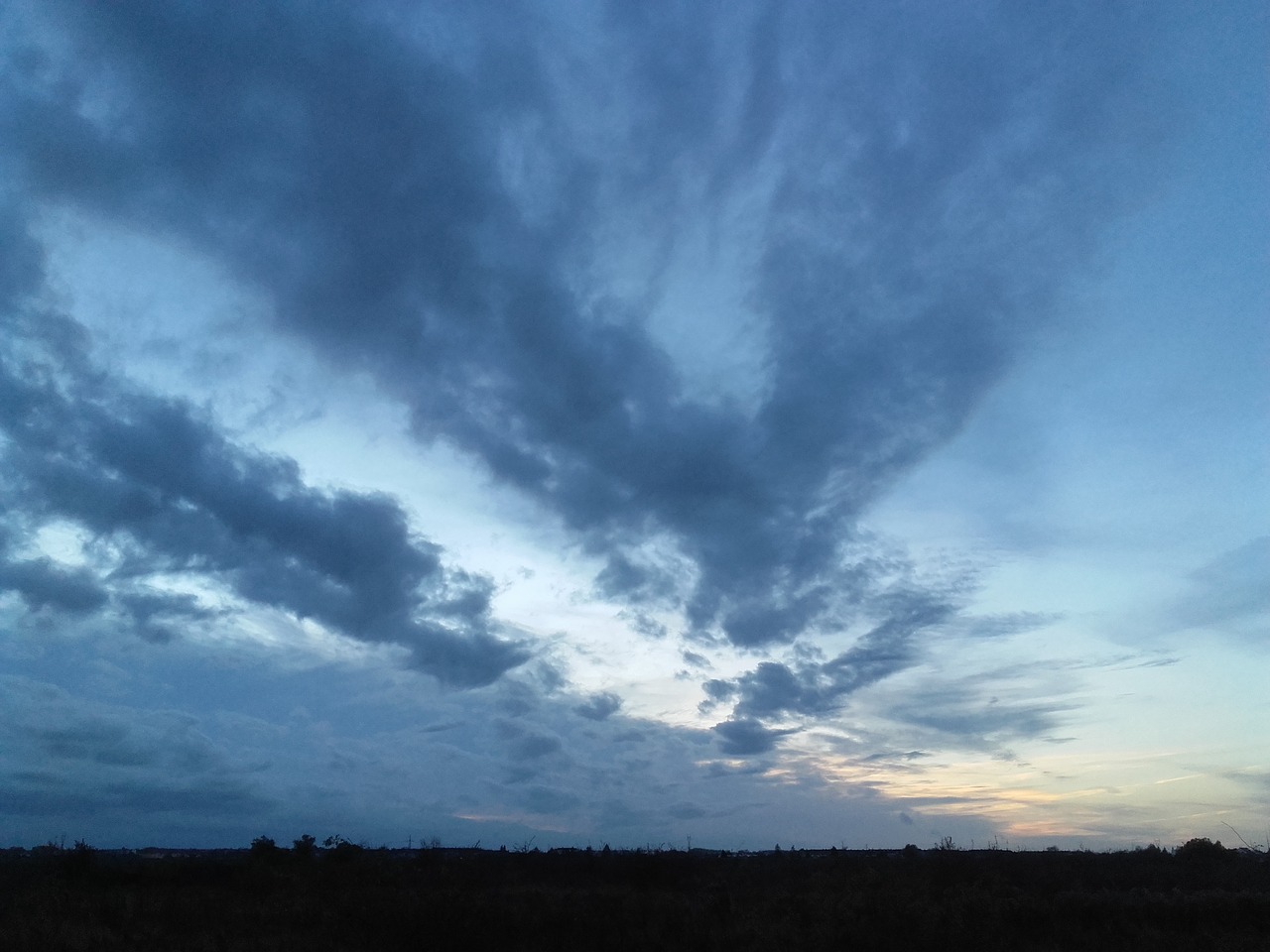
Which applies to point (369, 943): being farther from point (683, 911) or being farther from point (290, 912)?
point (683, 911)

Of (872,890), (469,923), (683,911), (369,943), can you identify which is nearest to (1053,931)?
(872,890)

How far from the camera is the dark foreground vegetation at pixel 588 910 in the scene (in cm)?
2464

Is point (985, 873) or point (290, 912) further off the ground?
point (985, 873)

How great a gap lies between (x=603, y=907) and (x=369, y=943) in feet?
28.0

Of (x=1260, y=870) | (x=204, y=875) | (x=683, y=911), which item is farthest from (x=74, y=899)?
(x=1260, y=870)

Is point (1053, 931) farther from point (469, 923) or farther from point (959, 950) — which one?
point (469, 923)

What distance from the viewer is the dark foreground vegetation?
970 inches

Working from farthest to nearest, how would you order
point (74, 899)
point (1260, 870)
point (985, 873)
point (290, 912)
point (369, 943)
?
1. point (1260, 870)
2. point (985, 873)
3. point (74, 899)
4. point (290, 912)
5. point (369, 943)

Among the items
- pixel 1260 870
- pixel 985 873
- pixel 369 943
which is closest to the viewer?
pixel 369 943

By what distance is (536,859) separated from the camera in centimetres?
5144

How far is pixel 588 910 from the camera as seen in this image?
95.0ft

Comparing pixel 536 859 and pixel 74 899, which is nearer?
pixel 74 899

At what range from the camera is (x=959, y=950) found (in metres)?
24.7

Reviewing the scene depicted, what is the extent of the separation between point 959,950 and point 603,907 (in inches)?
463
